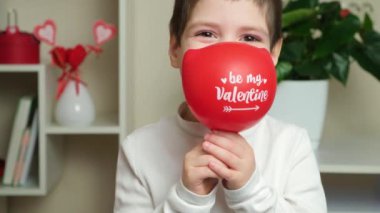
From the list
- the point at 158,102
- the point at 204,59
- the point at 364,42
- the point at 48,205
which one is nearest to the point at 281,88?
the point at 364,42

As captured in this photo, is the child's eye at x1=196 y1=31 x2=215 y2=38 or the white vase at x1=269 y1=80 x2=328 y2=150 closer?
the child's eye at x1=196 y1=31 x2=215 y2=38

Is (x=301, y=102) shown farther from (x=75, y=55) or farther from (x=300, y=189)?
(x=75, y=55)

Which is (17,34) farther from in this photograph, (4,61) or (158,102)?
(158,102)

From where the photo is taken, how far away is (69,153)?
1.67 m

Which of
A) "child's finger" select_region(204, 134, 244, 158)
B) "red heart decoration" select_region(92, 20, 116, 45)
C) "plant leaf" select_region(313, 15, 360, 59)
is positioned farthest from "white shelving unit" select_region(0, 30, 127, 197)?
"child's finger" select_region(204, 134, 244, 158)

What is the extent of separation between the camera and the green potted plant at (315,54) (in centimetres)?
128

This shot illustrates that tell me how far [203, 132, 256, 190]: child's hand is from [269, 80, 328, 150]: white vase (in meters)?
0.62

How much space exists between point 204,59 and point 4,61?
0.89 m

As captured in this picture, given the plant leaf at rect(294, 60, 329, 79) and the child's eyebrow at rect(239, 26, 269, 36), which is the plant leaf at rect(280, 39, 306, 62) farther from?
the child's eyebrow at rect(239, 26, 269, 36)

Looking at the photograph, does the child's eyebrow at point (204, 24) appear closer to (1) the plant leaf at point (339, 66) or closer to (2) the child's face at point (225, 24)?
(2) the child's face at point (225, 24)

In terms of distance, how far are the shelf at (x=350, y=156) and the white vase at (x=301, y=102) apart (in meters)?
0.09

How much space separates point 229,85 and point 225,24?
0.15m

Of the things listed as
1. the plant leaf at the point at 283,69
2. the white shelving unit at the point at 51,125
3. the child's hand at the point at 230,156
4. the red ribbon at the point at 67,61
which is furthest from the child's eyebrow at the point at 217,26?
the red ribbon at the point at 67,61

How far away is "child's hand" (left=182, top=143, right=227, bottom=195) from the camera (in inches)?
27.6
